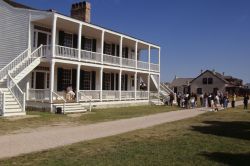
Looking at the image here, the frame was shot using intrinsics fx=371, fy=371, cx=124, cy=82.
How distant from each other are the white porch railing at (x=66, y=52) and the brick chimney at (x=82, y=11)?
789 centimetres

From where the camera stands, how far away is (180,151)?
36.5 ft

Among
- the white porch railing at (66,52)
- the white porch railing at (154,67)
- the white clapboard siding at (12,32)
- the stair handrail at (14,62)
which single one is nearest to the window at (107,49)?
the white porch railing at (154,67)

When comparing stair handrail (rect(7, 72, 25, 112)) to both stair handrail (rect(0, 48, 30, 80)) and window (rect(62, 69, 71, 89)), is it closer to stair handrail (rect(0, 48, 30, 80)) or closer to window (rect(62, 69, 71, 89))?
stair handrail (rect(0, 48, 30, 80))

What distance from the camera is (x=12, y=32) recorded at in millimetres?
27062

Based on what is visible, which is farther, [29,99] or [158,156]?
[29,99]

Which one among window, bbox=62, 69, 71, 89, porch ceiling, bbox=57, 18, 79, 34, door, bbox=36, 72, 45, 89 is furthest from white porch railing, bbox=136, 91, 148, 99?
door, bbox=36, 72, 45, 89

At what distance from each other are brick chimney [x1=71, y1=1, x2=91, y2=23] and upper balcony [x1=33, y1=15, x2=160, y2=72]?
270 centimetres

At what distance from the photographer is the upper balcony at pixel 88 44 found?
1051 inches

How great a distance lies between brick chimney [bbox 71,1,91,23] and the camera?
1382 inches

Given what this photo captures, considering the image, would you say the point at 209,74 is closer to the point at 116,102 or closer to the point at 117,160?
the point at 116,102

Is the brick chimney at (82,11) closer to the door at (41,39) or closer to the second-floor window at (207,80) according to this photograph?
the door at (41,39)

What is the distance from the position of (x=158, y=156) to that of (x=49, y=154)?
9.89 ft

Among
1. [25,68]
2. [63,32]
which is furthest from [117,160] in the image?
[63,32]

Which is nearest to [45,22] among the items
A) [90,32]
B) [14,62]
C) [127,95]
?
[14,62]
